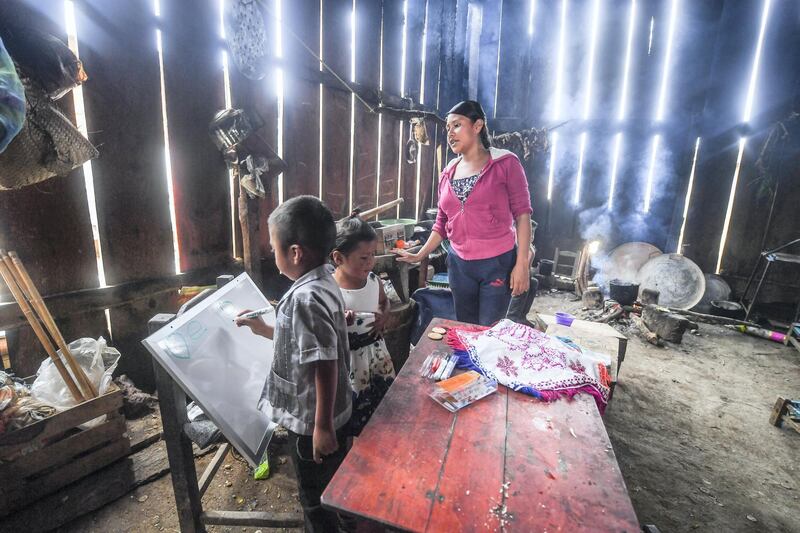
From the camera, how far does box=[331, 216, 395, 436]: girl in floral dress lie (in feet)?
6.40

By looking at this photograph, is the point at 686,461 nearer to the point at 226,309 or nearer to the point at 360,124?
the point at 226,309

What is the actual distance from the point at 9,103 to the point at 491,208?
8.44 feet

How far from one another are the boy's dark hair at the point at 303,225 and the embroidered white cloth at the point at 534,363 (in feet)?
3.16

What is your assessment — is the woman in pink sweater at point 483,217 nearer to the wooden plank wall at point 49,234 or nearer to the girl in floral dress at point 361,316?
the girl in floral dress at point 361,316

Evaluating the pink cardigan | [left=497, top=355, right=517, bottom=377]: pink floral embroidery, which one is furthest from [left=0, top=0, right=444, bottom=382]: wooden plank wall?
[left=497, top=355, right=517, bottom=377]: pink floral embroidery

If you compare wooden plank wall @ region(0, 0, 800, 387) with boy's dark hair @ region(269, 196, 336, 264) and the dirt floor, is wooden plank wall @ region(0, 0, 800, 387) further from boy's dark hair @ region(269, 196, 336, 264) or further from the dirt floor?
boy's dark hair @ region(269, 196, 336, 264)

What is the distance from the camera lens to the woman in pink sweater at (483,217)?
272 centimetres

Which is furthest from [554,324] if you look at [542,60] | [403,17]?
[542,60]

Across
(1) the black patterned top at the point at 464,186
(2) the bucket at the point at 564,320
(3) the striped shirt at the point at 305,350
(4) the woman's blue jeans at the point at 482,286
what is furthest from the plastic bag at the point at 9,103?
Result: (2) the bucket at the point at 564,320

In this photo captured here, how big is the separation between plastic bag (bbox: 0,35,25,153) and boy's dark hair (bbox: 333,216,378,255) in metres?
1.36

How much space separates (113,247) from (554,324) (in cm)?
388

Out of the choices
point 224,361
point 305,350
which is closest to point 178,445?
point 224,361

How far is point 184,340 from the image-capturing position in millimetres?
1521

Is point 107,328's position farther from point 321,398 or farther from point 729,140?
point 729,140
